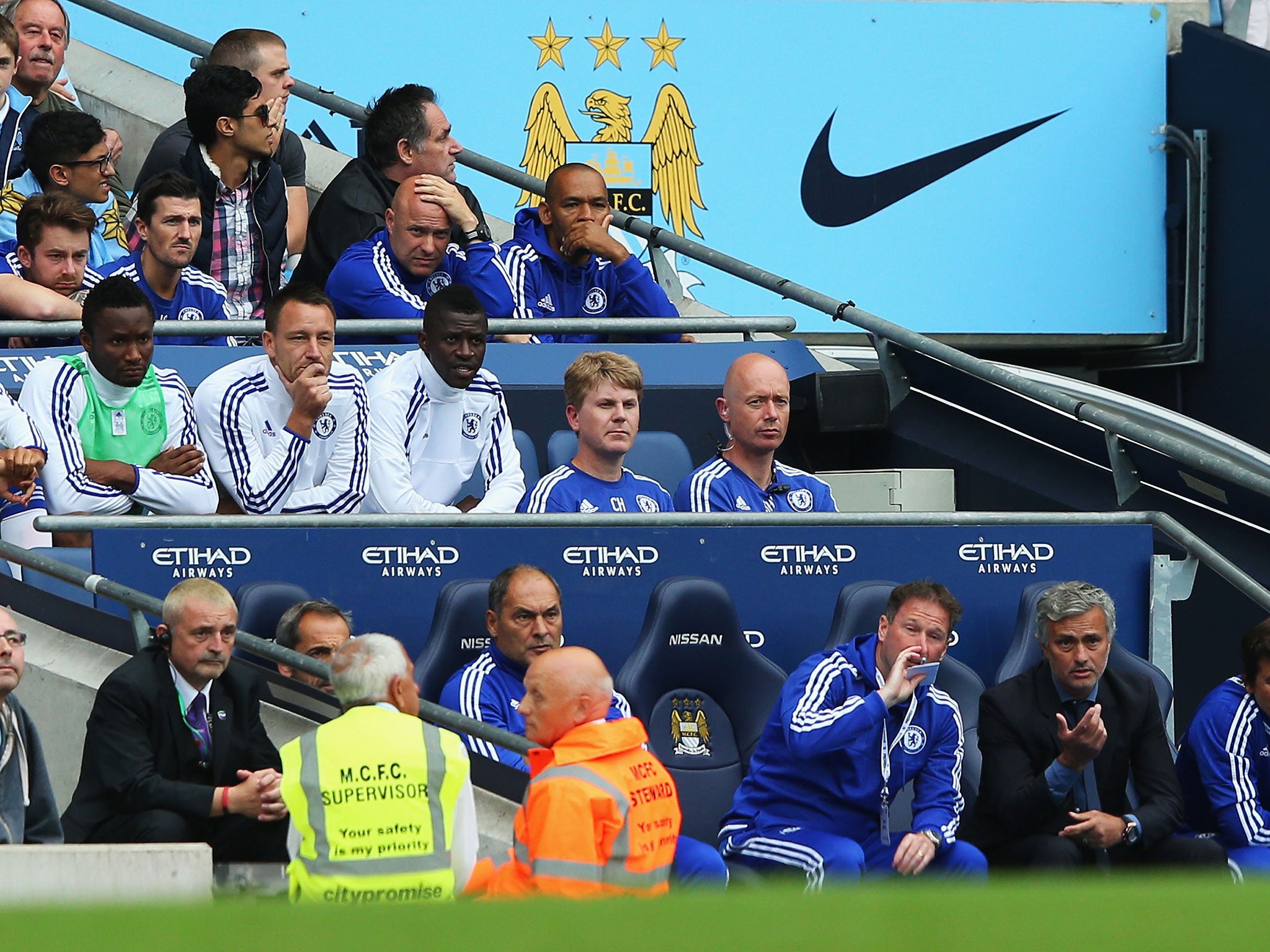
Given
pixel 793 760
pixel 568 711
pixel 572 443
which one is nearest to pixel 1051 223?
pixel 572 443

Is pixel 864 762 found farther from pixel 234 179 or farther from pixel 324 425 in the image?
pixel 234 179

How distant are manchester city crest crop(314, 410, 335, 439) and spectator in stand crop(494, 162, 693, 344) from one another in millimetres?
1506

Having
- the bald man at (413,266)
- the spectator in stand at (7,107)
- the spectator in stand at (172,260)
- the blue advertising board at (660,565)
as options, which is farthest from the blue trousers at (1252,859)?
the spectator in stand at (7,107)

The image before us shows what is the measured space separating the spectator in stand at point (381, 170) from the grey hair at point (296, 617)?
8.23 feet

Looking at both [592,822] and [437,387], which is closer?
[592,822]

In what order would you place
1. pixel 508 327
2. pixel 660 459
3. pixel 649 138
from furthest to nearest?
pixel 649 138 < pixel 508 327 < pixel 660 459

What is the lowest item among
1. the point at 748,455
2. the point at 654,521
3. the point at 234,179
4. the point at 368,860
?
the point at 368,860

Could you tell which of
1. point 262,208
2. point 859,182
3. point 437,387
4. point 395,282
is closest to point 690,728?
point 437,387

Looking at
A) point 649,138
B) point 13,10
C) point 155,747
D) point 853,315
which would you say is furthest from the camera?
point 649,138

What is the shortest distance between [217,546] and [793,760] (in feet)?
6.17

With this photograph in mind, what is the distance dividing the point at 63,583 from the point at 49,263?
167 cm

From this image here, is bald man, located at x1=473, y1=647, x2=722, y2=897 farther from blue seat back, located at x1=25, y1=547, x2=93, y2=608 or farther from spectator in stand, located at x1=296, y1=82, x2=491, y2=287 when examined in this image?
spectator in stand, located at x1=296, y1=82, x2=491, y2=287

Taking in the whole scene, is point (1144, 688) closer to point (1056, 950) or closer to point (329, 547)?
point (329, 547)

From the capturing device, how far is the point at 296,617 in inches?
202
